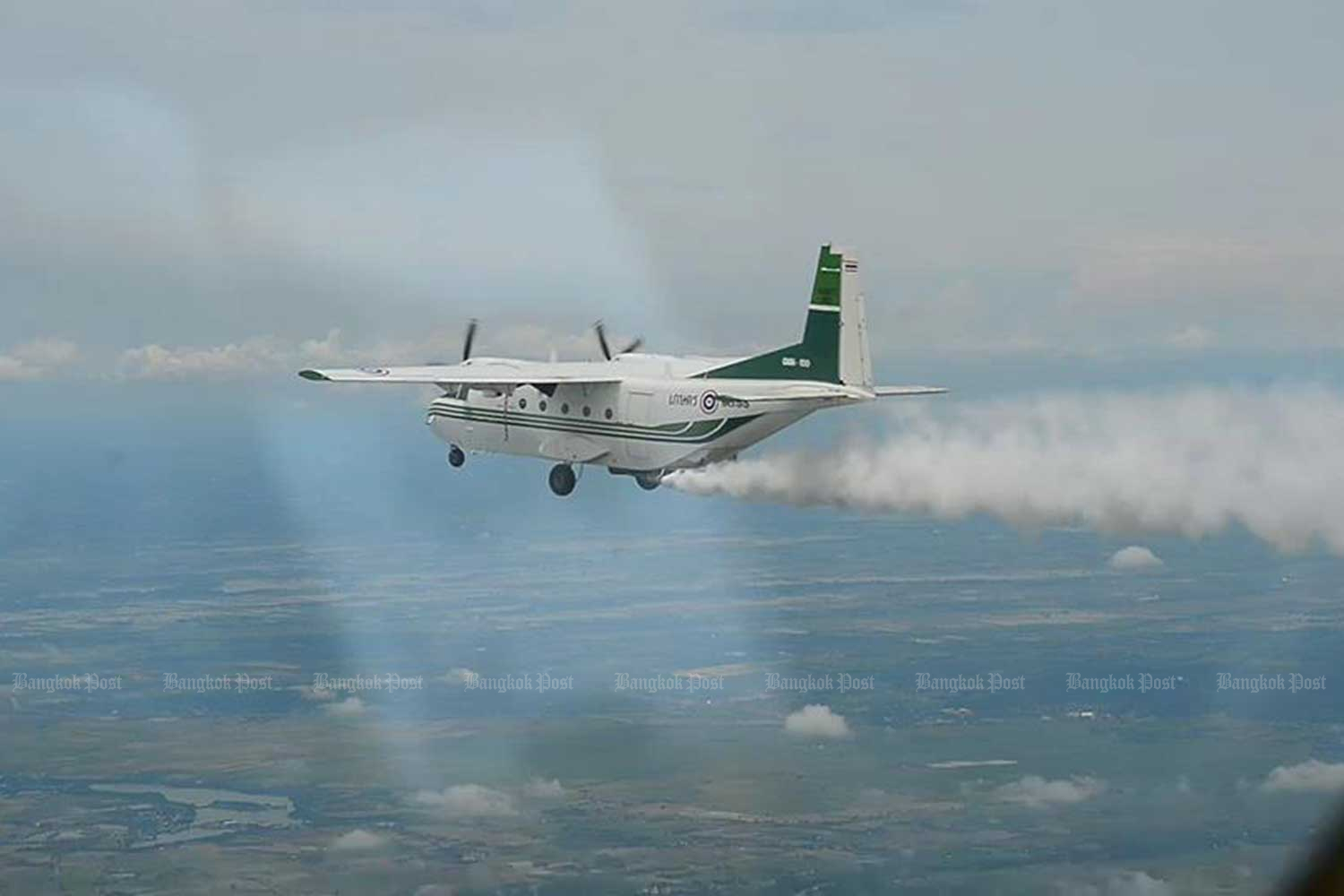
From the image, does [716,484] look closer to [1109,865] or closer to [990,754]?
[1109,865]

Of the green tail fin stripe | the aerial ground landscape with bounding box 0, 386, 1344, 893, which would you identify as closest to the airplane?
the green tail fin stripe

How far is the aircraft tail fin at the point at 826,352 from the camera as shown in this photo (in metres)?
55.2

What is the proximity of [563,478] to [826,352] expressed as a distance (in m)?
8.63

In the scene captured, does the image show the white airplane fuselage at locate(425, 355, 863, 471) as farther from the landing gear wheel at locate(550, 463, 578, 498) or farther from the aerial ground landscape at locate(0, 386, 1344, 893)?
the aerial ground landscape at locate(0, 386, 1344, 893)

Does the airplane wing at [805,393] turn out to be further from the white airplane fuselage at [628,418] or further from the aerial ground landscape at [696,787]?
the aerial ground landscape at [696,787]

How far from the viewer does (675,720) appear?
183000 mm

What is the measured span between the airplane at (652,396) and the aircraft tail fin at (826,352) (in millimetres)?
20

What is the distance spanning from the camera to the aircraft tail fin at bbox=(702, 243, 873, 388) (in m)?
55.2

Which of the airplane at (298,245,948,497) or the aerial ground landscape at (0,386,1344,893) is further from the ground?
the airplane at (298,245,948,497)

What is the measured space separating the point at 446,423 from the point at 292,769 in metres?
127

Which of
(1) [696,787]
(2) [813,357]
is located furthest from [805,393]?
(1) [696,787]

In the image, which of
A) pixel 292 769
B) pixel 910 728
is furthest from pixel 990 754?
pixel 292 769

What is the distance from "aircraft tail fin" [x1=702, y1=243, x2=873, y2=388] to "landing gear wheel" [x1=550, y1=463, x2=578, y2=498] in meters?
5.67

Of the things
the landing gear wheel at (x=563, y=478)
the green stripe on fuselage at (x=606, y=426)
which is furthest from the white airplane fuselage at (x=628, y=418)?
the landing gear wheel at (x=563, y=478)
